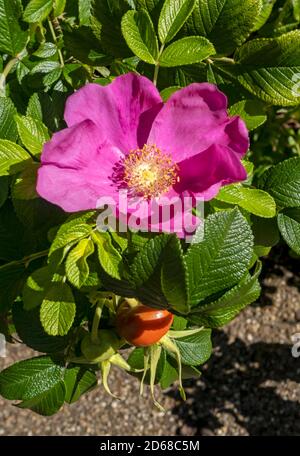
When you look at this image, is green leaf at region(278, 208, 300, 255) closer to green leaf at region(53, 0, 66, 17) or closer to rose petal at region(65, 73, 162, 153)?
rose petal at region(65, 73, 162, 153)

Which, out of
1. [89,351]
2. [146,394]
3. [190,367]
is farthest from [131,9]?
[146,394]

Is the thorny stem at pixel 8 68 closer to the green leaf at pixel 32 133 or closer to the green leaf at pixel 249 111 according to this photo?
the green leaf at pixel 32 133

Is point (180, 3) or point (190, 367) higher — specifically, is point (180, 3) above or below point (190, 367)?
above

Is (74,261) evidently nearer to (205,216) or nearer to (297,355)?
(205,216)

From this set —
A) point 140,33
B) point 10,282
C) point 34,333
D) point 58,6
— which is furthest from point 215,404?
point 140,33

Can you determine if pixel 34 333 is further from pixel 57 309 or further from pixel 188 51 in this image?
pixel 188 51

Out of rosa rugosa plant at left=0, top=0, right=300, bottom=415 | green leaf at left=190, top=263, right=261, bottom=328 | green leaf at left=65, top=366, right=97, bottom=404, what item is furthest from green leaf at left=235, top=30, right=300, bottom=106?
green leaf at left=65, top=366, right=97, bottom=404
